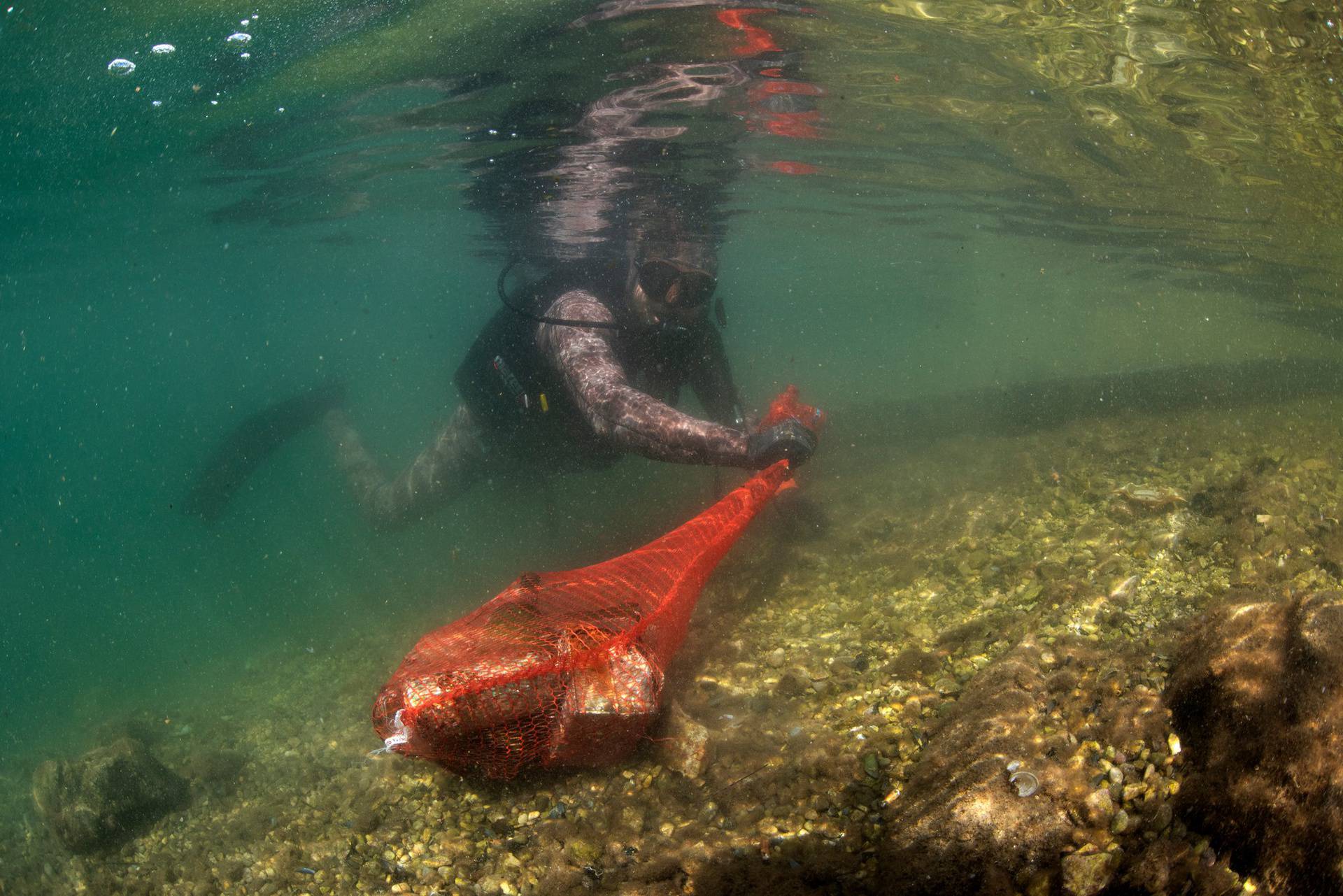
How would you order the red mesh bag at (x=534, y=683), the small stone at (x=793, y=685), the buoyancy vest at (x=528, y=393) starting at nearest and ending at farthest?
the red mesh bag at (x=534, y=683), the small stone at (x=793, y=685), the buoyancy vest at (x=528, y=393)

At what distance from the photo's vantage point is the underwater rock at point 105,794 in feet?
17.9

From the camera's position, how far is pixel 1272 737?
78.6 inches

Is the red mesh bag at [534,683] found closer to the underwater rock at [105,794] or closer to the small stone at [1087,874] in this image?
the small stone at [1087,874]

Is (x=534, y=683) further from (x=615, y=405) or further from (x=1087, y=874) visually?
(x=615, y=405)

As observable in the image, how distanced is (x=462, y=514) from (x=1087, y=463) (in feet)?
46.5

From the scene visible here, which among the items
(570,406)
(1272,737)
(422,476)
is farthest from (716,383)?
(1272,737)

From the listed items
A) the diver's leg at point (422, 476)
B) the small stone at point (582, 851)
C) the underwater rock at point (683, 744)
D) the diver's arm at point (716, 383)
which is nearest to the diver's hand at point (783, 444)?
the underwater rock at point (683, 744)

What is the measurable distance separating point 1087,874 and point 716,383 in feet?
23.8

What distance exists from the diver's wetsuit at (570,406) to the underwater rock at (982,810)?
2844 millimetres

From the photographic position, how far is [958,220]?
24.0 meters

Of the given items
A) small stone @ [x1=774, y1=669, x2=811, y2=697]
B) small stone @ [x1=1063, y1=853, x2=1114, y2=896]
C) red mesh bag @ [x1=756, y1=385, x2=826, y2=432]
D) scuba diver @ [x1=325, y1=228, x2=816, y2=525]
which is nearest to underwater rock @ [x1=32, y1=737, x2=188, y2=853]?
scuba diver @ [x1=325, y1=228, x2=816, y2=525]

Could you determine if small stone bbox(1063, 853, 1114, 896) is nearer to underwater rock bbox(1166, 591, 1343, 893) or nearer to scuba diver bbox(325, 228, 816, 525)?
underwater rock bbox(1166, 591, 1343, 893)

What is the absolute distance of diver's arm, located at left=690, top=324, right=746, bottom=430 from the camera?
869 centimetres

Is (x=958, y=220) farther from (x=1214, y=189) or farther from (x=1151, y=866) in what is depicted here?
(x=1151, y=866)
